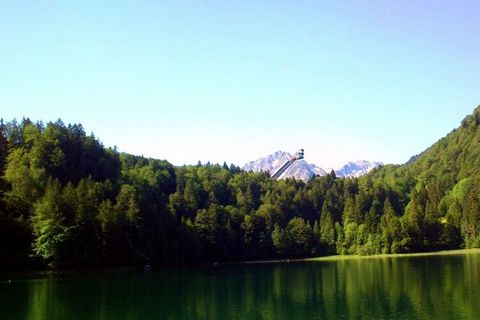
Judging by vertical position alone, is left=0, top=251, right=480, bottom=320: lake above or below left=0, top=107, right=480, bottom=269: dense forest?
below

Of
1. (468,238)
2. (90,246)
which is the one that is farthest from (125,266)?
(468,238)

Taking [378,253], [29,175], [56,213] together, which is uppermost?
[29,175]

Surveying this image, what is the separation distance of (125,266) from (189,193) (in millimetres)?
64963

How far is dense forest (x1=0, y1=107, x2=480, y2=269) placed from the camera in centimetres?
10175

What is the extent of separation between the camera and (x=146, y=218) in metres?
132

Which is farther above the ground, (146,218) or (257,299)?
(146,218)

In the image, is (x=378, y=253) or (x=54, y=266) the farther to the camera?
(x=378, y=253)

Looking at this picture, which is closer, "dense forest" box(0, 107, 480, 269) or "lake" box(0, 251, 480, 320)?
"lake" box(0, 251, 480, 320)

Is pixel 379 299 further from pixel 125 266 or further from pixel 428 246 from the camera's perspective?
pixel 428 246

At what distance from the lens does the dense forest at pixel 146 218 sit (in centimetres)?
10175

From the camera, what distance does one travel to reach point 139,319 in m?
43.6

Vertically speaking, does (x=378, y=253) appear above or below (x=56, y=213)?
below

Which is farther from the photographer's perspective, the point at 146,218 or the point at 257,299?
the point at 146,218

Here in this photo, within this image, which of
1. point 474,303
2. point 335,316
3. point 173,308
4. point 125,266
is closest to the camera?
point 335,316
